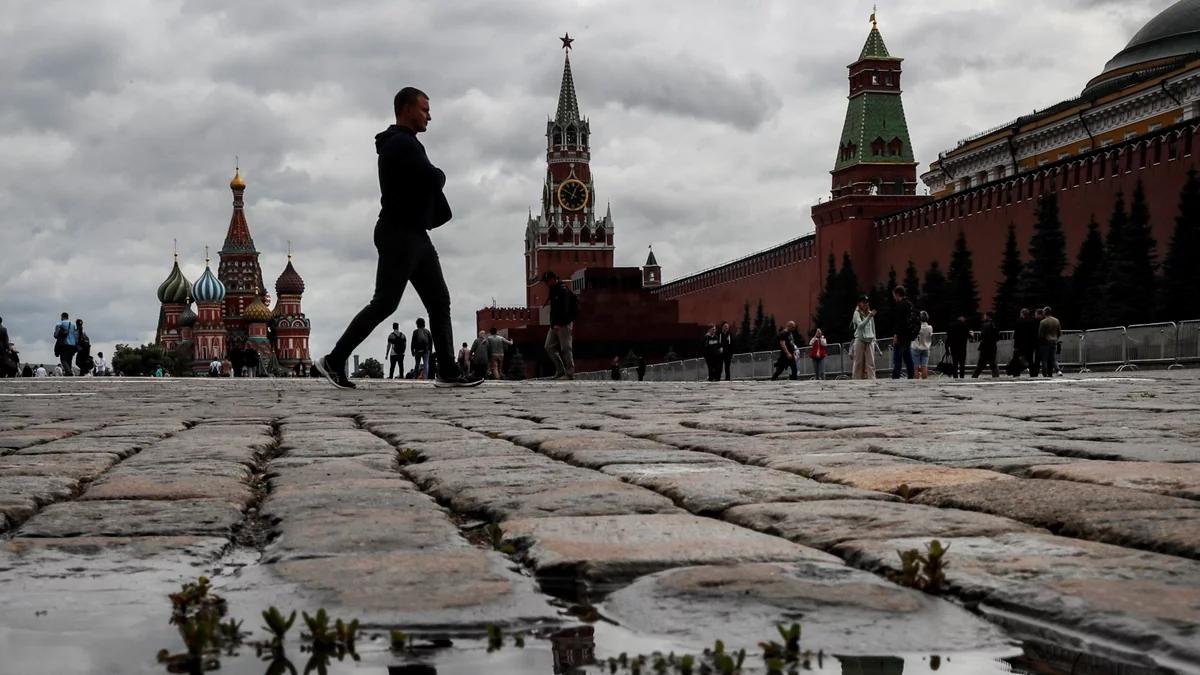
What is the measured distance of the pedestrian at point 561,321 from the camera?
15.8 m

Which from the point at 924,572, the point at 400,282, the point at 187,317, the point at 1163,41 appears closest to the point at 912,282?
the point at 1163,41

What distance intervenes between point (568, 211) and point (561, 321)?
9368 cm

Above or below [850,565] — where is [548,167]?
above

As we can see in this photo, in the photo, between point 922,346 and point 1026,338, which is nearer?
point 922,346

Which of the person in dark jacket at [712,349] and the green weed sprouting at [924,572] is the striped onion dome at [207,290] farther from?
the green weed sprouting at [924,572]

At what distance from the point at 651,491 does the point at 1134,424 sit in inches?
113

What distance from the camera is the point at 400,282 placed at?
874 centimetres

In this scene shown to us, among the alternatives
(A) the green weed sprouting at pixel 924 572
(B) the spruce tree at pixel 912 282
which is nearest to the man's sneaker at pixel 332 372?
(A) the green weed sprouting at pixel 924 572

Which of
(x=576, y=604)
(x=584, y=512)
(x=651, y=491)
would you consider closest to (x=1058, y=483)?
(x=651, y=491)

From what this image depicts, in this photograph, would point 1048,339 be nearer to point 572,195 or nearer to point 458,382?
point 458,382

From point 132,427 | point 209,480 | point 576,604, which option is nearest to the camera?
point 576,604

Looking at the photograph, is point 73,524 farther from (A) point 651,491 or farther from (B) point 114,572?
(A) point 651,491

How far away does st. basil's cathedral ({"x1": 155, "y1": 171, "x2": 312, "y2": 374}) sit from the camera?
111m

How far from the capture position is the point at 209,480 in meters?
3.45
